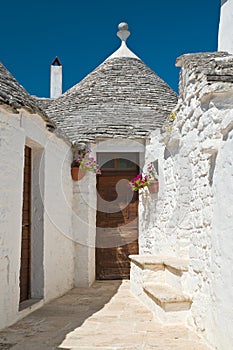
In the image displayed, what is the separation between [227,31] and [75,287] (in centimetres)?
570

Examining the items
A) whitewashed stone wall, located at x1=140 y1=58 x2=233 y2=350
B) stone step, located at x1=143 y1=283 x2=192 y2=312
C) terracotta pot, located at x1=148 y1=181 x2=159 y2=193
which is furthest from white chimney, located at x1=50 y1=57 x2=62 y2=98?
stone step, located at x1=143 y1=283 x2=192 y2=312

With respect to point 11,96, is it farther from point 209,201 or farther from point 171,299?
point 171,299

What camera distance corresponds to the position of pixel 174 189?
23.4 ft

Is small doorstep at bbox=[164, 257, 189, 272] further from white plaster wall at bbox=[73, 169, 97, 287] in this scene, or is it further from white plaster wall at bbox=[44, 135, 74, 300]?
white plaster wall at bbox=[73, 169, 97, 287]

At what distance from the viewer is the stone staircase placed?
197 inches

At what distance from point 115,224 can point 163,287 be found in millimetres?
3119

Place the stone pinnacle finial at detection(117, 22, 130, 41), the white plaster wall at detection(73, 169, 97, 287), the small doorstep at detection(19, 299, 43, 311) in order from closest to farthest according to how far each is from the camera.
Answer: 1. the small doorstep at detection(19, 299, 43, 311)
2. the white plaster wall at detection(73, 169, 97, 287)
3. the stone pinnacle finial at detection(117, 22, 130, 41)

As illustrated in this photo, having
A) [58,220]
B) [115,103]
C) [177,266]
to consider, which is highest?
[115,103]

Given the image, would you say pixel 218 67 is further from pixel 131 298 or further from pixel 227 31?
pixel 131 298

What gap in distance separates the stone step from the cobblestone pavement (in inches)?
9.2

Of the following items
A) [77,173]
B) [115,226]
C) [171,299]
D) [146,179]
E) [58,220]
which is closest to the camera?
[171,299]

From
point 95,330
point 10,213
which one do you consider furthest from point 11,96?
point 95,330

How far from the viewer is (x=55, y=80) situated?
42.3 ft

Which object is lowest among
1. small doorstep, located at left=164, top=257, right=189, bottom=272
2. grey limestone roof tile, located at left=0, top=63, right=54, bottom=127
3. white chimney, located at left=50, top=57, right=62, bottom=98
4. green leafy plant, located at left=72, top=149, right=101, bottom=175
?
small doorstep, located at left=164, top=257, right=189, bottom=272
